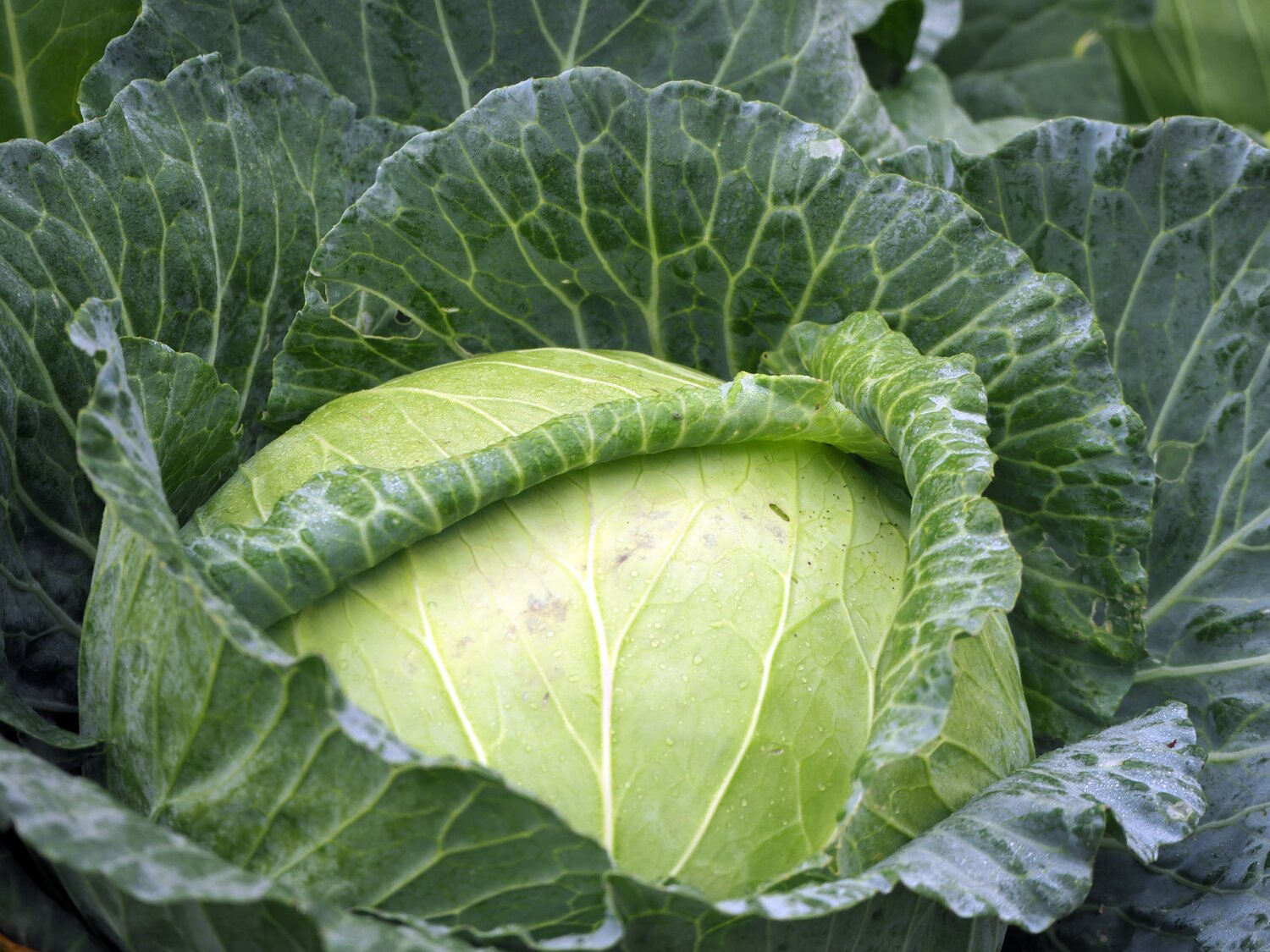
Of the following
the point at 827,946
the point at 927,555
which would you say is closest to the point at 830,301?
the point at 927,555

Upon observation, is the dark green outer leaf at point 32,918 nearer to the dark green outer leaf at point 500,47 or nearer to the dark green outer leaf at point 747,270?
the dark green outer leaf at point 747,270

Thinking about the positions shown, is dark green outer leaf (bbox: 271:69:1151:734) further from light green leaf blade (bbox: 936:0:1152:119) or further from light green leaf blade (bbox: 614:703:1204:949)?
light green leaf blade (bbox: 936:0:1152:119)

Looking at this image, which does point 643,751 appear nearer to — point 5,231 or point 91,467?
point 91,467

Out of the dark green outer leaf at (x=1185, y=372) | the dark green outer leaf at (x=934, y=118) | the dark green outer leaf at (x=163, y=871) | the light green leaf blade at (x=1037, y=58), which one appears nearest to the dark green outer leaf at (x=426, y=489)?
the dark green outer leaf at (x=163, y=871)

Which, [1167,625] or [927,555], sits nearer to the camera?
[927,555]

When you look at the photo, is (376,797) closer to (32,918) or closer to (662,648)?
(662,648)

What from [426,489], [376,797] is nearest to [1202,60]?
[426,489]
